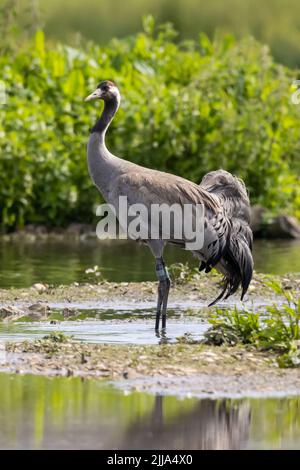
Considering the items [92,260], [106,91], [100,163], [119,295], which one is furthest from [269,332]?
[92,260]

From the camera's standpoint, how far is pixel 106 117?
12.4m

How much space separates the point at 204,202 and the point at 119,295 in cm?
257

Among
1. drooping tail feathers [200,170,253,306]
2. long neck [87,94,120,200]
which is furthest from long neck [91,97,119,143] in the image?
drooping tail feathers [200,170,253,306]

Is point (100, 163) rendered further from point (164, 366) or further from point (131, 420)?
point (131, 420)

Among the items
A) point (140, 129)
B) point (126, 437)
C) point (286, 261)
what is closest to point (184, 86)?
point (140, 129)

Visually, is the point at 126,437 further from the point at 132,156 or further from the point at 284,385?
the point at 132,156

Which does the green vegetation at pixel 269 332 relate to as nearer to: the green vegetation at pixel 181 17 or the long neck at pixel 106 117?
the long neck at pixel 106 117

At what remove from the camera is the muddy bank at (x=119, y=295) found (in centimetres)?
1304

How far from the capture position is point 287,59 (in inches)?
1364

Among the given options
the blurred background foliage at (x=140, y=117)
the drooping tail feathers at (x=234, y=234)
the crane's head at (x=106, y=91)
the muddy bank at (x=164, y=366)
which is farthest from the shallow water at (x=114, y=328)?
the blurred background foliage at (x=140, y=117)

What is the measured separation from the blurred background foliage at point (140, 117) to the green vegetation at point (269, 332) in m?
11.4

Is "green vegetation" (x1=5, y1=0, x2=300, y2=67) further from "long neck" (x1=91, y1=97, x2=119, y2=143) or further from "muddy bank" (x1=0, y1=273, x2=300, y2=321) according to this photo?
"long neck" (x1=91, y1=97, x2=119, y2=143)

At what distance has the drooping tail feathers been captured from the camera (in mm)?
11602

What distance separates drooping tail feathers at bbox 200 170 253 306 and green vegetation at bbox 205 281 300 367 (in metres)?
1.20
